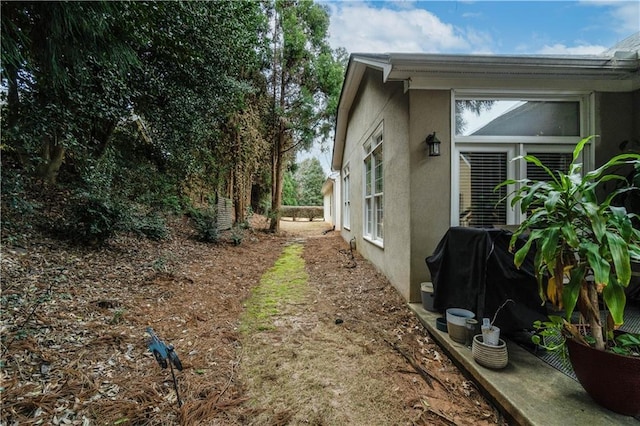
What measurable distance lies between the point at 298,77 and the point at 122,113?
809 centimetres

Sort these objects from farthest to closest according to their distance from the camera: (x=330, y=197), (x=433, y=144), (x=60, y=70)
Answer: (x=330, y=197) → (x=433, y=144) → (x=60, y=70)

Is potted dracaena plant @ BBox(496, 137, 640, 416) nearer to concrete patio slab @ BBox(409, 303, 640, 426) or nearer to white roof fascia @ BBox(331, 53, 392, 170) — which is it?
concrete patio slab @ BBox(409, 303, 640, 426)

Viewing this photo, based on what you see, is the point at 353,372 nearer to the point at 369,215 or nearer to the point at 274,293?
the point at 274,293

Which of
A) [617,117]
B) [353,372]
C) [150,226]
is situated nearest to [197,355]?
[353,372]

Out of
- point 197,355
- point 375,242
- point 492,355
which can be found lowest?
point 197,355

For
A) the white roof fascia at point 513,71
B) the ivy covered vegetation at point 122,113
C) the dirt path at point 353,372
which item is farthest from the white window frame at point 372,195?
the ivy covered vegetation at point 122,113

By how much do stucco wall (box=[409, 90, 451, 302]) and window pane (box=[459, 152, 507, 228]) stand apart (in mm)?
281

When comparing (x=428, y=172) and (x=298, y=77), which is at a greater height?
(x=298, y=77)

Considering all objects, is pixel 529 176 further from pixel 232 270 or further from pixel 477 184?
pixel 232 270

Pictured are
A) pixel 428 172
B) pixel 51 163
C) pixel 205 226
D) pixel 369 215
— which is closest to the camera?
pixel 428 172

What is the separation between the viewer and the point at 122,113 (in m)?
4.79

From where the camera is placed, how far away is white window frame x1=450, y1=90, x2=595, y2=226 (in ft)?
11.7

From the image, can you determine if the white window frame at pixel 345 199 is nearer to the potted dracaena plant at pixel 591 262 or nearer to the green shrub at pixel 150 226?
the green shrub at pixel 150 226

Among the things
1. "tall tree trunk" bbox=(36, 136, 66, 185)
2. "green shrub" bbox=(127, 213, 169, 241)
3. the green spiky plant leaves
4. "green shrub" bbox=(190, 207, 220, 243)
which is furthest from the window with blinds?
"tall tree trunk" bbox=(36, 136, 66, 185)
